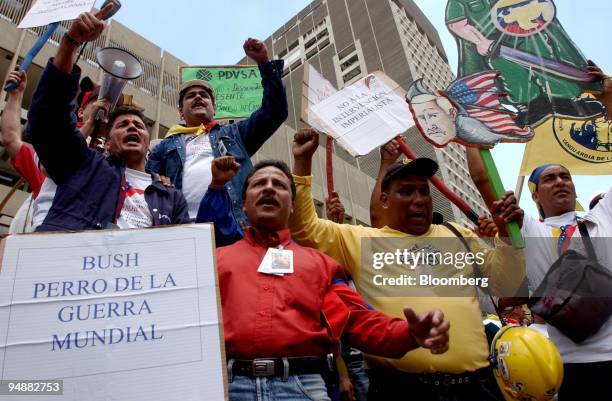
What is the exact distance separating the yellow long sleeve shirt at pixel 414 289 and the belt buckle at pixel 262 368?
0.70 m

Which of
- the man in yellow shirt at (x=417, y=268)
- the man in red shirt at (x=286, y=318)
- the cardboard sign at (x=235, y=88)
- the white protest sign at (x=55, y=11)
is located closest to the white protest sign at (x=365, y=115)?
the man in yellow shirt at (x=417, y=268)

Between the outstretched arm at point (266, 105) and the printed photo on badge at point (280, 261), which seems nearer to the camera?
the printed photo on badge at point (280, 261)

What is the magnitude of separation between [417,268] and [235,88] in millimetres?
3026

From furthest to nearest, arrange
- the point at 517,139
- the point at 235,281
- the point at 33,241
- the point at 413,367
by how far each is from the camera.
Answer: the point at 517,139, the point at 413,367, the point at 235,281, the point at 33,241

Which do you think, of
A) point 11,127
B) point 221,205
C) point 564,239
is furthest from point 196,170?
point 564,239

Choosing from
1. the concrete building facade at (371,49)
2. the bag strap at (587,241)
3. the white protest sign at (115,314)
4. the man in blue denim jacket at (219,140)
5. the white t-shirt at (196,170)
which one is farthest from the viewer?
the concrete building facade at (371,49)

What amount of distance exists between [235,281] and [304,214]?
696 millimetres

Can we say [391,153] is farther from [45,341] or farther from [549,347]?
[45,341]

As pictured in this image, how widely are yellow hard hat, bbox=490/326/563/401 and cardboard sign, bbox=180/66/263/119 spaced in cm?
327

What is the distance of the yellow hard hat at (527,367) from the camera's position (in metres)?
2.11

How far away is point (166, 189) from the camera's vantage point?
240 cm

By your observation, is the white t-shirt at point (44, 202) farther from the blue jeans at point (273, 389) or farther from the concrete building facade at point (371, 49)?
the concrete building facade at point (371, 49)

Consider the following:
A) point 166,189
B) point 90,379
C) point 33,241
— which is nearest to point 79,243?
point 33,241

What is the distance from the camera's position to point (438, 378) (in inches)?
83.0
